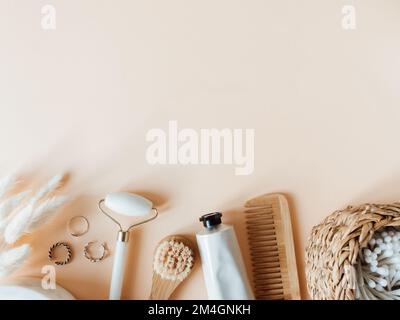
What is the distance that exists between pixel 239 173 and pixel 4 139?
57 cm

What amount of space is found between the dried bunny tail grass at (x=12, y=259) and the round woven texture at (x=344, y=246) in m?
0.61

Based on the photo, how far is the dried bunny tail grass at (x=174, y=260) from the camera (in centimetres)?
87

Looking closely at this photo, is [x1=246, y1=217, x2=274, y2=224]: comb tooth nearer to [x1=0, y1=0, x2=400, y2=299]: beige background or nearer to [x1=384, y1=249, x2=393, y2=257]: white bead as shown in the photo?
[x1=0, y1=0, x2=400, y2=299]: beige background

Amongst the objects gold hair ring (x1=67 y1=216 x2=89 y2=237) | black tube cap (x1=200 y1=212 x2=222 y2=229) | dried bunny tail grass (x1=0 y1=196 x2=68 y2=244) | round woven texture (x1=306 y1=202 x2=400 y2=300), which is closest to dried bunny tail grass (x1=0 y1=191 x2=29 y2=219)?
dried bunny tail grass (x1=0 y1=196 x2=68 y2=244)

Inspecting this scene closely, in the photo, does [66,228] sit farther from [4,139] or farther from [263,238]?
[263,238]

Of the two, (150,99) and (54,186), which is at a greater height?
(150,99)

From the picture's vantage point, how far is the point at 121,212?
2.88ft

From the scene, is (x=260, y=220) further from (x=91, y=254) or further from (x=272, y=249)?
(x=91, y=254)

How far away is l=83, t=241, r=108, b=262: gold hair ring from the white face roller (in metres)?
0.04

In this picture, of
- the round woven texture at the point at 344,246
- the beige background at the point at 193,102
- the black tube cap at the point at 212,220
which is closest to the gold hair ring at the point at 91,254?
the beige background at the point at 193,102

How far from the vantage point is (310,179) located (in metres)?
0.92
